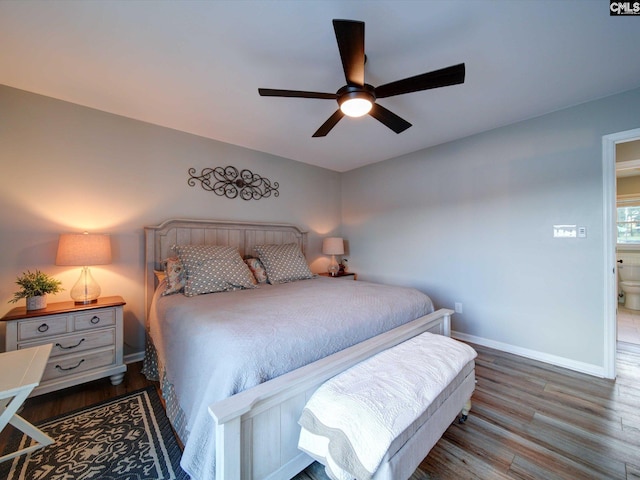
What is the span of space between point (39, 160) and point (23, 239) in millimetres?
684

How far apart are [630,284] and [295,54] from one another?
6160mm

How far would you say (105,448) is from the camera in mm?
1509

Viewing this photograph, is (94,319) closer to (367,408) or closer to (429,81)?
(367,408)

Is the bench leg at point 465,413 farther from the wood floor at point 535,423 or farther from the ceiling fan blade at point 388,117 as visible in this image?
the ceiling fan blade at point 388,117

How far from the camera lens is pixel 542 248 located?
259 centimetres

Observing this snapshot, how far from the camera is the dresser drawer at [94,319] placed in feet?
6.55

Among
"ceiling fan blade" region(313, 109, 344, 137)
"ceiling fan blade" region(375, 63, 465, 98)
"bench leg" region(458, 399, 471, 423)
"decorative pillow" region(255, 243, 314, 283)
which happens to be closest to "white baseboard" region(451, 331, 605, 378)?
"bench leg" region(458, 399, 471, 423)

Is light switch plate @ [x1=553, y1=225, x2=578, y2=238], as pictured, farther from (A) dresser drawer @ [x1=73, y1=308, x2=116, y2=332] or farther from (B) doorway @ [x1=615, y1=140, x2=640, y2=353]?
(A) dresser drawer @ [x1=73, y1=308, x2=116, y2=332]

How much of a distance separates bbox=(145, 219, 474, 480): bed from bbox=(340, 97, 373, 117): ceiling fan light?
139 cm

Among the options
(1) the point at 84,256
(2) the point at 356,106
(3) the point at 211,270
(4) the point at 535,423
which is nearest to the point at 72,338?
(1) the point at 84,256

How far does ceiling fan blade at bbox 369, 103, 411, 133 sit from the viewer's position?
1.85 meters

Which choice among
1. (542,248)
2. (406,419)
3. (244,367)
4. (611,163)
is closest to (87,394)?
(244,367)

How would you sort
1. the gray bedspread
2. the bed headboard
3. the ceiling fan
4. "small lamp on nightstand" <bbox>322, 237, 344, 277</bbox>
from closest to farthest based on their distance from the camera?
1. the gray bedspread
2. the ceiling fan
3. the bed headboard
4. "small lamp on nightstand" <bbox>322, 237, 344, 277</bbox>

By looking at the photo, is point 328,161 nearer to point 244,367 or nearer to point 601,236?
point 601,236
